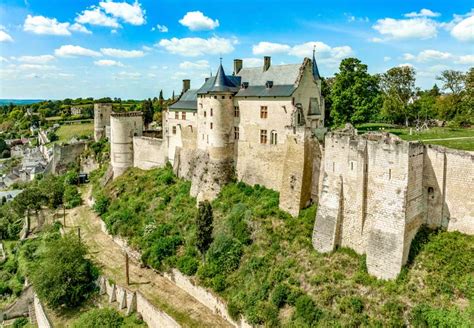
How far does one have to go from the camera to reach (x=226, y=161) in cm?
2880

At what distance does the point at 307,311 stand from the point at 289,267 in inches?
119

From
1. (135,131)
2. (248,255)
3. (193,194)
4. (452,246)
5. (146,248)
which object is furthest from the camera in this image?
(135,131)

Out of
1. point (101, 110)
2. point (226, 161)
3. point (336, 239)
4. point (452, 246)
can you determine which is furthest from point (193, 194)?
point (101, 110)

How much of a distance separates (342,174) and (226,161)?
10801 mm

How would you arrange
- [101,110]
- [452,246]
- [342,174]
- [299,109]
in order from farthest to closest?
[101,110] < [299,109] < [342,174] < [452,246]

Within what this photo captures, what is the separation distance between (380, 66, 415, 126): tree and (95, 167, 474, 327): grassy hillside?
737 inches

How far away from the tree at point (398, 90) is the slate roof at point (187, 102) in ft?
60.1

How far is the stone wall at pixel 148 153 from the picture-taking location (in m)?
37.2

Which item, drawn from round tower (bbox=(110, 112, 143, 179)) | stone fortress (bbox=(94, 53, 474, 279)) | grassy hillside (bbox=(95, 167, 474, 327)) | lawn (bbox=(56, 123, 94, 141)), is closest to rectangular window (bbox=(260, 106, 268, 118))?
stone fortress (bbox=(94, 53, 474, 279))

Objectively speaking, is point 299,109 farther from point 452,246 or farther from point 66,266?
point 66,266

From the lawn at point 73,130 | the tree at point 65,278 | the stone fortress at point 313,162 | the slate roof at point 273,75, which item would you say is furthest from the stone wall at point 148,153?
the lawn at point 73,130

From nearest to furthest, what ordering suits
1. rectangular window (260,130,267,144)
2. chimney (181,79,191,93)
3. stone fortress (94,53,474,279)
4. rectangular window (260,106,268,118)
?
stone fortress (94,53,474,279) < rectangular window (260,106,268,118) < rectangular window (260,130,267,144) < chimney (181,79,191,93)

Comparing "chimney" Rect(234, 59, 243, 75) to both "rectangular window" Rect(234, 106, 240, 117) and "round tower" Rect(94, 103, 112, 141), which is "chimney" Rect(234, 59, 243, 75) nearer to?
"rectangular window" Rect(234, 106, 240, 117)

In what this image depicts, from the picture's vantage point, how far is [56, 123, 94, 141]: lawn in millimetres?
76669
